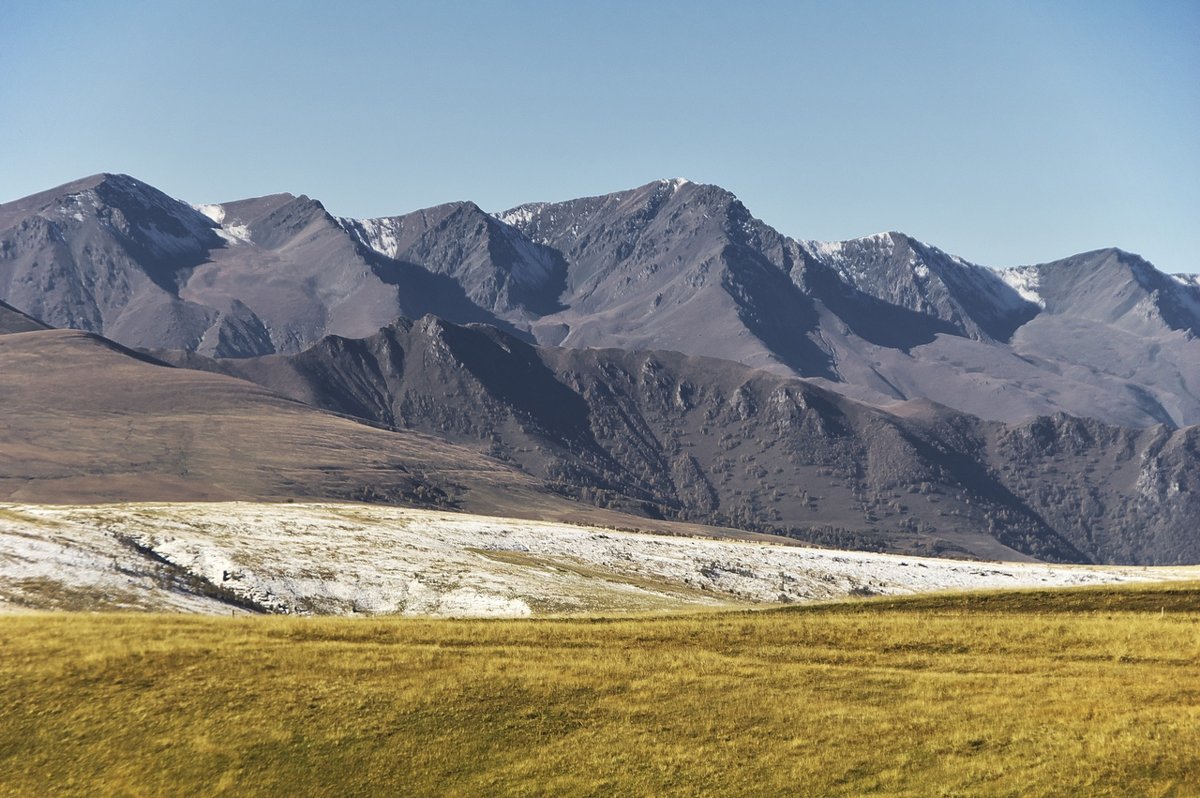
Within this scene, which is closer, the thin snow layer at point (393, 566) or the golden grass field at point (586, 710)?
the golden grass field at point (586, 710)

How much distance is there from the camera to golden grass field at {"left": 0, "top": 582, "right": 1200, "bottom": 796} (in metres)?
47.8

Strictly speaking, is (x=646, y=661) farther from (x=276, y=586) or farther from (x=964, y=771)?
(x=276, y=586)

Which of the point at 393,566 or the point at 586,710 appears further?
the point at 393,566

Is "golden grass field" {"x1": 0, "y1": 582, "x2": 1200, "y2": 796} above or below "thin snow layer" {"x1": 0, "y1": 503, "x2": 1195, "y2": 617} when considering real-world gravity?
above

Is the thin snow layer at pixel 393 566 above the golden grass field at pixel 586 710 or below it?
below

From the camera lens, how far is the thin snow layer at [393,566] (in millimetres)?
112500

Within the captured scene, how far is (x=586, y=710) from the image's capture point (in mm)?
54562

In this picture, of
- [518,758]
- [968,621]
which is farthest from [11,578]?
[968,621]

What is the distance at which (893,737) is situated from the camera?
50.9 meters

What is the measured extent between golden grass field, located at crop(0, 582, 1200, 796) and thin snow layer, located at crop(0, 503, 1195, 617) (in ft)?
150

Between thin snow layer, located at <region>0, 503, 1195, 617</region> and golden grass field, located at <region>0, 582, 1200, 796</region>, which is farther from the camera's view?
thin snow layer, located at <region>0, 503, 1195, 617</region>

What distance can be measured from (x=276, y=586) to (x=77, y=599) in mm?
22200

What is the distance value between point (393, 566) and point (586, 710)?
82.6 metres

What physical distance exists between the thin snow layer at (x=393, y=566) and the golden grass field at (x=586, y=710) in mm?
45783
